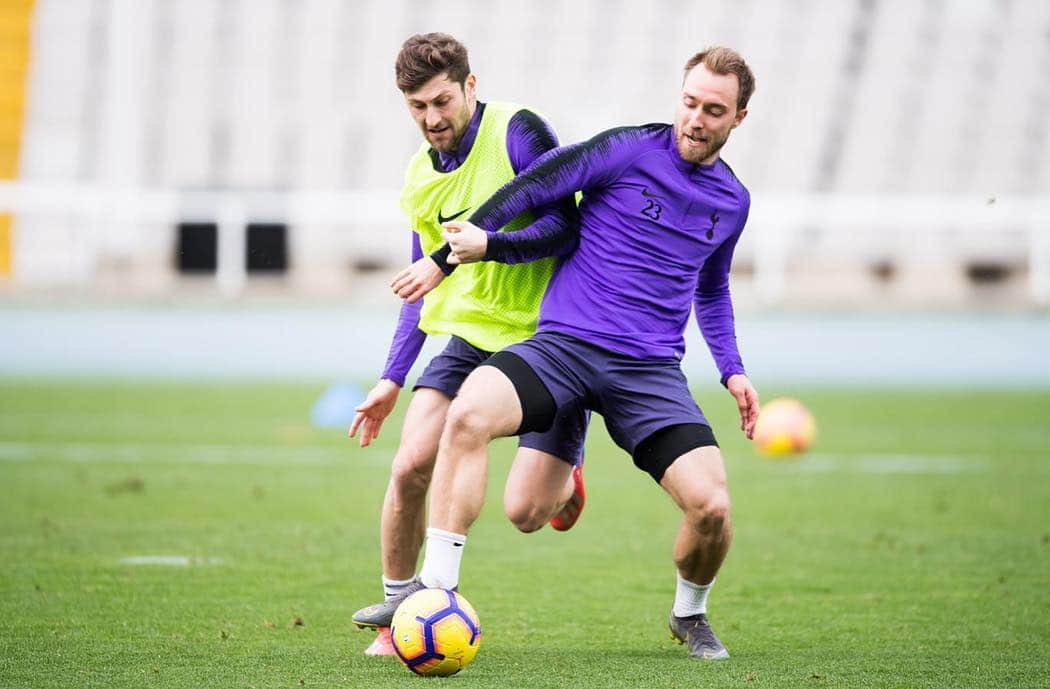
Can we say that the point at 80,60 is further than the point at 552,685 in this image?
Yes

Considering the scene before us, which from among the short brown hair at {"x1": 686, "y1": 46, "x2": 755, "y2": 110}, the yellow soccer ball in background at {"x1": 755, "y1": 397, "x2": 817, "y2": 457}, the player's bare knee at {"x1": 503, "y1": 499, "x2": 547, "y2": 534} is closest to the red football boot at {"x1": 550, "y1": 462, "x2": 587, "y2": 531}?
the player's bare knee at {"x1": 503, "y1": 499, "x2": 547, "y2": 534}

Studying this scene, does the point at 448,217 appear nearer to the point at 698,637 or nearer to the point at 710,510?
the point at 710,510

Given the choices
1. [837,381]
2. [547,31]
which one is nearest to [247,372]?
[837,381]

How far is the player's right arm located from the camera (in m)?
5.37

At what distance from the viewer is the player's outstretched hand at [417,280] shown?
189 inches

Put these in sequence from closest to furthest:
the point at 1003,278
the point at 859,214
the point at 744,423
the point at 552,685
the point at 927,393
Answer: the point at 552,685 < the point at 744,423 < the point at 927,393 < the point at 859,214 < the point at 1003,278

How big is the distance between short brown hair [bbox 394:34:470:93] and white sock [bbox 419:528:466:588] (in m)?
1.47

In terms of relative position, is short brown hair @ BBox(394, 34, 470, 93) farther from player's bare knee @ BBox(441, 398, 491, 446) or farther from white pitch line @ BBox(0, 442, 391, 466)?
white pitch line @ BBox(0, 442, 391, 466)

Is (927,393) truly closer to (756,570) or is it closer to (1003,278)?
(1003,278)

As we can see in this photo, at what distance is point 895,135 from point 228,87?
1160 centimetres

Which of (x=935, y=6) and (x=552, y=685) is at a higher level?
(x=935, y=6)

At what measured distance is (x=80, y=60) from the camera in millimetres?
26484

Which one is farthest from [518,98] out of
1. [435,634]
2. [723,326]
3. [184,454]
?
[435,634]

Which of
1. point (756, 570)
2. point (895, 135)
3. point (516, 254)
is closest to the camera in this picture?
point (516, 254)
